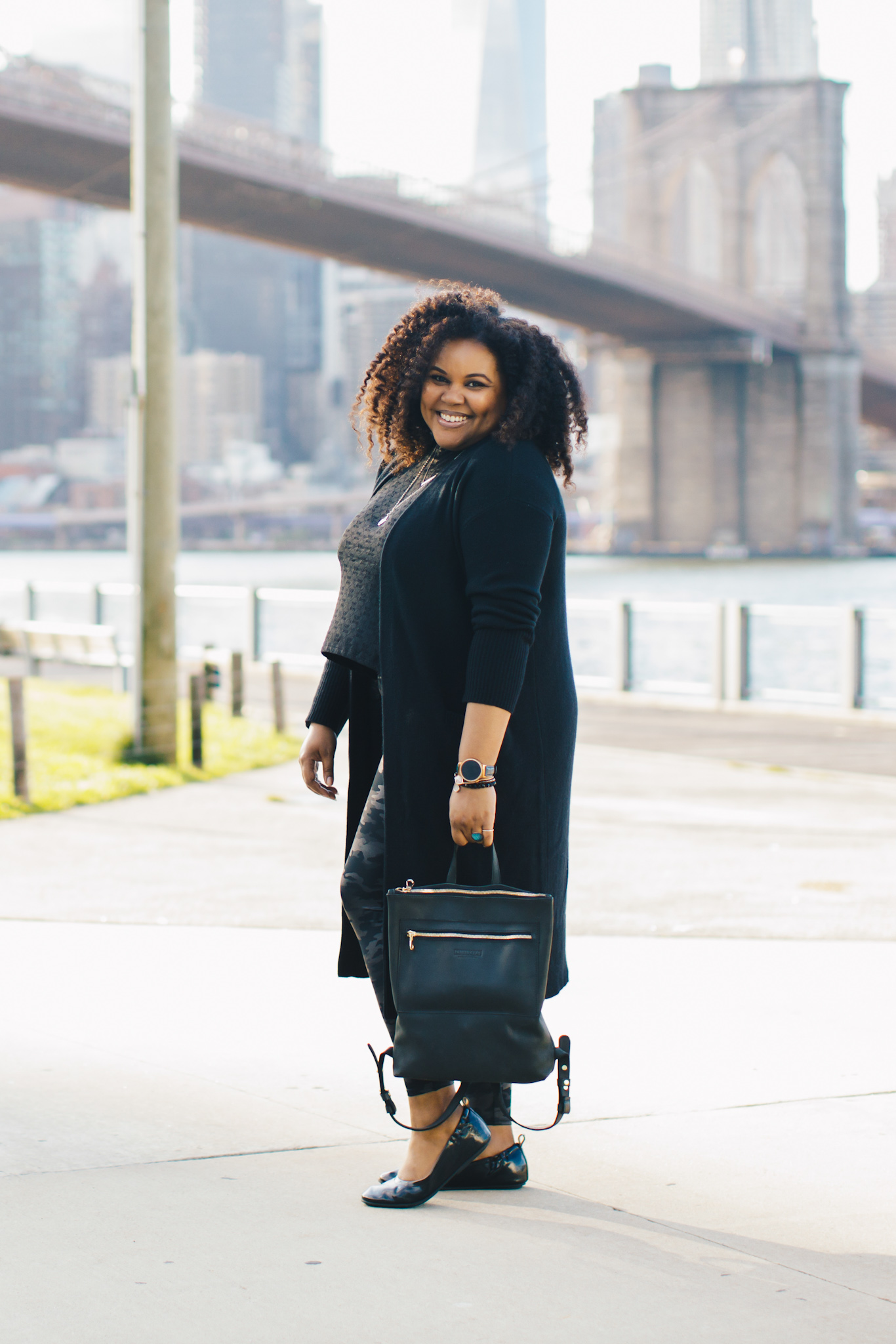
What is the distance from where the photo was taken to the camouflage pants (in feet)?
8.42

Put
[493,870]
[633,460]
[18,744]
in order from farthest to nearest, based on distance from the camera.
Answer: [633,460] → [18,744] → [493,870]

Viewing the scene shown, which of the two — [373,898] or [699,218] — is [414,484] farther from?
[699,218]

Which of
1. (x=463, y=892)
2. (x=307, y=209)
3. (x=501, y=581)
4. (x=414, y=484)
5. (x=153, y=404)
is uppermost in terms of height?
(x=307, y=209)

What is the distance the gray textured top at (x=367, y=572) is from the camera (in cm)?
259

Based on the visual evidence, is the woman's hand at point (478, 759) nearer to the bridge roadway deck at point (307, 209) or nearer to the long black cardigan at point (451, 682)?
the long black cardigan at point (451, 682)

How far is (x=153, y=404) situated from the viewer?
8.20 meters

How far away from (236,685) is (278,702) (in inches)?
33.0

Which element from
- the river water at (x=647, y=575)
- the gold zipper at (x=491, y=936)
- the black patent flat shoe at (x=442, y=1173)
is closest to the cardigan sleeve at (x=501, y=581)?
the gold zipper at (x=491, y=936)

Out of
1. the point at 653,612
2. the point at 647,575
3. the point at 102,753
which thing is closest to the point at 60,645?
the point at 102,753

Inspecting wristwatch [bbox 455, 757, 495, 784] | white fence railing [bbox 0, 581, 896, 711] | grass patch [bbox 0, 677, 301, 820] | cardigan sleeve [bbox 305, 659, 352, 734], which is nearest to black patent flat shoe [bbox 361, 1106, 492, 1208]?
wristwatch [bbox 455, 757, 495, 784]

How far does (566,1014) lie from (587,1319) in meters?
1.62

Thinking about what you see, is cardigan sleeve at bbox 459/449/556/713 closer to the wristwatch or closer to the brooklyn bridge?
the wristwatch

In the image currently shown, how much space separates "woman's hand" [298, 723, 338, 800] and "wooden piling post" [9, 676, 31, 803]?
4370mm

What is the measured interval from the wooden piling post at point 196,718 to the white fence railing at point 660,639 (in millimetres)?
2074
